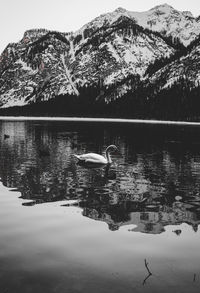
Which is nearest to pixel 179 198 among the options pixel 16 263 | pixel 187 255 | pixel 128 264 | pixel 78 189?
pixel 78 189

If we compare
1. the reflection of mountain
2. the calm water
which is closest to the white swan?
the reflection of mountain

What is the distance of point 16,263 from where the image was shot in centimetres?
1246

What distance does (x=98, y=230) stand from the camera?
16.5 metres

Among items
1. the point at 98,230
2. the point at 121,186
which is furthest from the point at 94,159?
the point at 98,230

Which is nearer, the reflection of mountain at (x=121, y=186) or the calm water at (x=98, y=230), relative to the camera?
the calm water at (x=98, y=230)

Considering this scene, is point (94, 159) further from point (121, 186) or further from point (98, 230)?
point (98, 230)

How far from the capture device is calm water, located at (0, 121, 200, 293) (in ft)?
37.4

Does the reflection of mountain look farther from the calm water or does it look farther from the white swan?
the white swan

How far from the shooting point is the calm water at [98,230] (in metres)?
11.4

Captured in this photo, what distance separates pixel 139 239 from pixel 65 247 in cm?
298

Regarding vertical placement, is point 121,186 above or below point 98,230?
Answer: above

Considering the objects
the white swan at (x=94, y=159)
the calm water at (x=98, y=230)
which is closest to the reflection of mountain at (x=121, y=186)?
the calm water at (x=98, y=230)

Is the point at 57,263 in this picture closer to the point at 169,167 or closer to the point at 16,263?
the point at 16,263

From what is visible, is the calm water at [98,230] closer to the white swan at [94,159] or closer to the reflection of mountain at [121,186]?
the reflection of mountain at [121,186]
